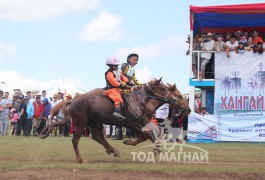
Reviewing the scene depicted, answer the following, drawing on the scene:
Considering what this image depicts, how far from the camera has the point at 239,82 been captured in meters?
23.4

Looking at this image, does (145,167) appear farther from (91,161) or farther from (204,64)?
(204,64)

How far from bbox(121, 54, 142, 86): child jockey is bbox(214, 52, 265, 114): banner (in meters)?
9.83

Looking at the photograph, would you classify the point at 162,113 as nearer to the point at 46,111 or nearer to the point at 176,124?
the point at 176,124

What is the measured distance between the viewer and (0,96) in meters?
29.1

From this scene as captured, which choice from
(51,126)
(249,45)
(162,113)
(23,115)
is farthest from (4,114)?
(51,126)

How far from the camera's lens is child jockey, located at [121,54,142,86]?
14164 mm

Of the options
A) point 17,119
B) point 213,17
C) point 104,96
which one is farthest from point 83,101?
point 17,119

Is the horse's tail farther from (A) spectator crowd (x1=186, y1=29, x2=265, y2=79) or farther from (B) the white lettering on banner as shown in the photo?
(B) the white lettering on banner

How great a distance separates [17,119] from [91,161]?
51.3ft

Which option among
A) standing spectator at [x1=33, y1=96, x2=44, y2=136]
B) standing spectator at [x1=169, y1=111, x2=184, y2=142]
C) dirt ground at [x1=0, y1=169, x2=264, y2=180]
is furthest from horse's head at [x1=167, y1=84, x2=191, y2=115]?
standing spectator at [x1=33, y1=96, x2=44, y2=136]

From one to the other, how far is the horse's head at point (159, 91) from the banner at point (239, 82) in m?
9.49

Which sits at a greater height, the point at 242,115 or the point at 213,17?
the point at 213,17

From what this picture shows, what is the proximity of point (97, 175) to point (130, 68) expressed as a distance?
15.7 feet

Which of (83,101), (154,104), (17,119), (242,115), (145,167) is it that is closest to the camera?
(145,167)
